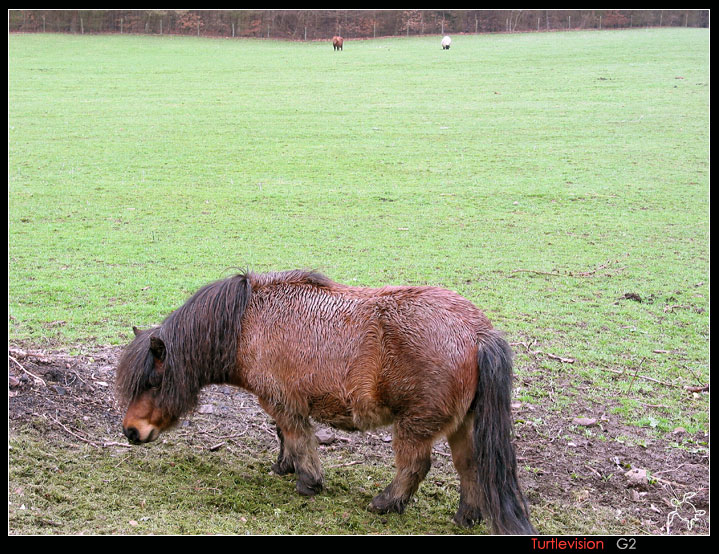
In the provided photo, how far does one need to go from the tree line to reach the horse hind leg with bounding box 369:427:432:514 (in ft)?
123

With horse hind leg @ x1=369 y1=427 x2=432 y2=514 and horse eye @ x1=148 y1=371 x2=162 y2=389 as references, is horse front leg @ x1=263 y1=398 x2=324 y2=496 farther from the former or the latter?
horse eye @ x1=148 y1=371 x2=162 y2=389

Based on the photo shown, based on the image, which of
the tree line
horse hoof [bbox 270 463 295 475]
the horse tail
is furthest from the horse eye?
the tree line

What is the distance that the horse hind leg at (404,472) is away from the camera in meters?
4.13

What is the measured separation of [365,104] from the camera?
24.6 metres

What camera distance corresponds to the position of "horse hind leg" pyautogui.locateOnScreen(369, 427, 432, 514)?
4129mm

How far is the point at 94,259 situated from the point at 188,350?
612cm

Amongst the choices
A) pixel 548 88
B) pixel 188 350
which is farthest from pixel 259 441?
pixel 548 88

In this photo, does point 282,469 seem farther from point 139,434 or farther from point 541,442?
point 541,442

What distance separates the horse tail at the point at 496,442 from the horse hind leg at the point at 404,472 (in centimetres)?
33

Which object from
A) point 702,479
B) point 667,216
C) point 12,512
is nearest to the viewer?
point 12,512

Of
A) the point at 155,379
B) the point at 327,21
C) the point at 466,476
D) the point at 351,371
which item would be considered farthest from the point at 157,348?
the point at 327,21

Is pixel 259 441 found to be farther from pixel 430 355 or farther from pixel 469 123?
pixel 469 123

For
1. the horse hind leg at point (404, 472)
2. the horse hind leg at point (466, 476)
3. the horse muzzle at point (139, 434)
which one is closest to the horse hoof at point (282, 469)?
the horse hind leg at point (404, 472)

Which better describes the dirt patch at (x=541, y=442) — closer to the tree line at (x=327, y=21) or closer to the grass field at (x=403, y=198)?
the grass field at (x=403, y=198)
